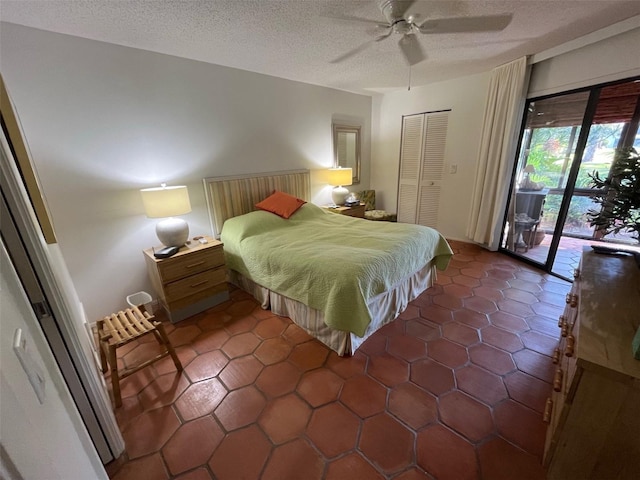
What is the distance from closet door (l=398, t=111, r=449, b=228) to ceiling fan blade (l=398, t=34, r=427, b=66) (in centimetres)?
133

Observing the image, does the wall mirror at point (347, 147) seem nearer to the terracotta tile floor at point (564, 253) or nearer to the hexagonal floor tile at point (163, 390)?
the terracotta tile floor at point (564, 253)

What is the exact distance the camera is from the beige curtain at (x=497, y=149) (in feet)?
10.1

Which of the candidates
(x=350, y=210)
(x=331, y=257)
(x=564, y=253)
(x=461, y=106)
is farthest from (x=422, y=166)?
(x=331, y=257)

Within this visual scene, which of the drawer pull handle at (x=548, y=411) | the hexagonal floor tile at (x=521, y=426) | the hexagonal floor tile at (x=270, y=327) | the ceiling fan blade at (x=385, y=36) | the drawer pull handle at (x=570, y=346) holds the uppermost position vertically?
the ceiling fan blade at (x=385, y=36)

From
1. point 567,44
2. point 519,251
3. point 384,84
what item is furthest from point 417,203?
point 567,44

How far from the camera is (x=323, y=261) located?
1961 mm

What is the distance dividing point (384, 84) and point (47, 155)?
3.97 meters

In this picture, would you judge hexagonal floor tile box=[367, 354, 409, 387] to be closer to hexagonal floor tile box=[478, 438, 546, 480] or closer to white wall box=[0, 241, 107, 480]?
hexagonal floor tile box=[478, 438, 546, 480]

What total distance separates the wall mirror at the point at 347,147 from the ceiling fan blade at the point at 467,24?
207 centimetres

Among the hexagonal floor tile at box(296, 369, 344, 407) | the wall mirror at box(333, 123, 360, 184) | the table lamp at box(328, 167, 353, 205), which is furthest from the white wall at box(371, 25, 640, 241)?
the hexagonal floor tile at box(296, 369, 344, 407)

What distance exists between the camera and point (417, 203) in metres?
4.54

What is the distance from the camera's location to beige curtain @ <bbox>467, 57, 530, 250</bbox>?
3.09 metres

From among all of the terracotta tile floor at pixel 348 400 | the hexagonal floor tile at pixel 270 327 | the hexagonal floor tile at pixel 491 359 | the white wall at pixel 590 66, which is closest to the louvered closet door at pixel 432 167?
the white wall at pixel 590 66

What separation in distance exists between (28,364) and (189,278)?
1.82 m
